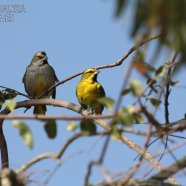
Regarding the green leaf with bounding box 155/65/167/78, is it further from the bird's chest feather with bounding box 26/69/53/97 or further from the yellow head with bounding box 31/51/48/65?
the yellow head with bounding box 31/51/48/65

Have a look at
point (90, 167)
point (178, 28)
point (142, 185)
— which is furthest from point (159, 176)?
point (178, 28)

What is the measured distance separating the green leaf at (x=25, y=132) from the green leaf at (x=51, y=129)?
0.23 metres

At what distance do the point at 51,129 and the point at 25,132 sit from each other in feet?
0.85

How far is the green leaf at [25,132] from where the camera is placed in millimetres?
1585

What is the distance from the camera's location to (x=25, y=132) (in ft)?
5.35

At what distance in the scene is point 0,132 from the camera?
174 inches

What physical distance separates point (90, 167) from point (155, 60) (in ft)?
2.44

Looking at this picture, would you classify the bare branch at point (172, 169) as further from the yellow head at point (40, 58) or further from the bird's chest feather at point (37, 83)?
the yellow head at point (40, 58)

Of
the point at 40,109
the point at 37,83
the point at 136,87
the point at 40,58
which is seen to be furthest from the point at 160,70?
the point at 40,58

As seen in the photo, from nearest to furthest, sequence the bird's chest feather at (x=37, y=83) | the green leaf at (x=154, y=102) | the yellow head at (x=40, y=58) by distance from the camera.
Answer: the green leaf at (x=154, y=102) → the bird's chest feather at (x=37, y=83) → the yellow head at (x=40, y=58)

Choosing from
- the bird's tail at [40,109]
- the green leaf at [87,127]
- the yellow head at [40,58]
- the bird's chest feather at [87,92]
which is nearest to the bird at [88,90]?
the bird's chest feather at [87,92]

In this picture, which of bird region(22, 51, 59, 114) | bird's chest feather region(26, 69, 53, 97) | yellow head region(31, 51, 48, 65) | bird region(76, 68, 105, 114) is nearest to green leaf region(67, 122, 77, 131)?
bird region(76, 68, 105, 114)

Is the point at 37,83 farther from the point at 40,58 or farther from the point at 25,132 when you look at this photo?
the point at 25,132

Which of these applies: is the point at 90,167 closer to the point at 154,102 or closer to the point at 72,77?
the point at 154,102
